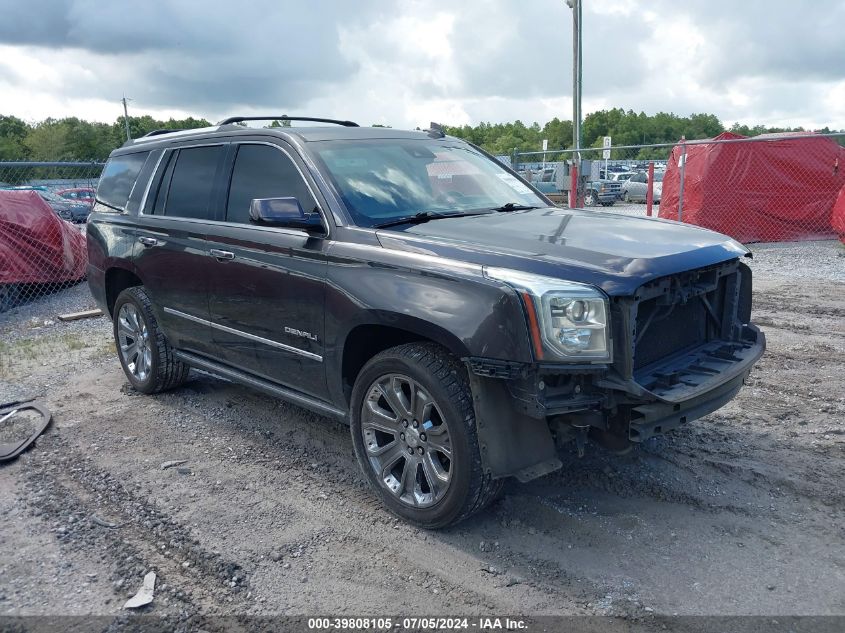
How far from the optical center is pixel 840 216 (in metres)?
13.2

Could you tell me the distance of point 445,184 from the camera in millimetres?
4719

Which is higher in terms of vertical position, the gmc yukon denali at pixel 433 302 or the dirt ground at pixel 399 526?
the gmc yukon denali at pixel 433 302

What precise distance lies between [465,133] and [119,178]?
6817cm

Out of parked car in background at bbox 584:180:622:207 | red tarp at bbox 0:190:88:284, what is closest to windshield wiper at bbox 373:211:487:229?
red tarp at bbox 0:190:88:284

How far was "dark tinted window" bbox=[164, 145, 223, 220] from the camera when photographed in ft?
16.7

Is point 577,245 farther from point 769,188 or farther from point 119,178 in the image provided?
point 769,188

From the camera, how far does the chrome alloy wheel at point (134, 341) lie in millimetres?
6023

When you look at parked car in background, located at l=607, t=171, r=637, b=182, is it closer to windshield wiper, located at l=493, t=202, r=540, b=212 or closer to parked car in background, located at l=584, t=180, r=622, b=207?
parked car in background, located at l=584, t=180, r=622, b=207

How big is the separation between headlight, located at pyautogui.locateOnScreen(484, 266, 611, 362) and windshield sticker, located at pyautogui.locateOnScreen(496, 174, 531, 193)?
2048 mm

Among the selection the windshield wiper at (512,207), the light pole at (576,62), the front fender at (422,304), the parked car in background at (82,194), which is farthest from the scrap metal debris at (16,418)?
the light pole at (576,62)

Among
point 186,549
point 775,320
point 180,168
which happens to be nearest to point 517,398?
point 186,549

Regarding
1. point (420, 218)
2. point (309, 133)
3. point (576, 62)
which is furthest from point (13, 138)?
point (420, 218)

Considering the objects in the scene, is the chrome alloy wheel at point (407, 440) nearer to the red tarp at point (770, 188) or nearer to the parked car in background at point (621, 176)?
the red tarp at point (770, 188)

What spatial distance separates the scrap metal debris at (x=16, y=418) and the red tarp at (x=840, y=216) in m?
12.7
